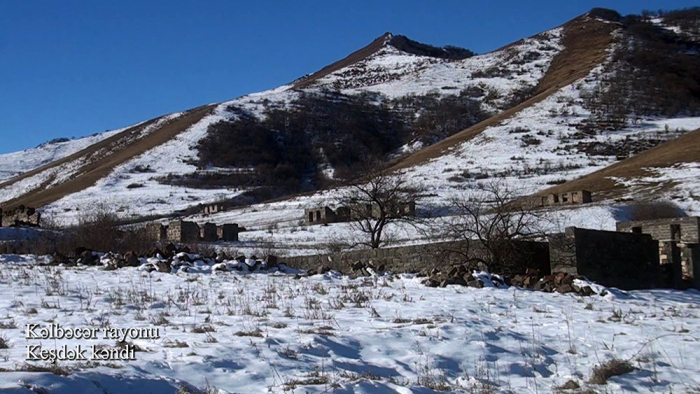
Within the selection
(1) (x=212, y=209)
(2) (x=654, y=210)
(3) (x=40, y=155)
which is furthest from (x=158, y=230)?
(3) (x=40, y=155)

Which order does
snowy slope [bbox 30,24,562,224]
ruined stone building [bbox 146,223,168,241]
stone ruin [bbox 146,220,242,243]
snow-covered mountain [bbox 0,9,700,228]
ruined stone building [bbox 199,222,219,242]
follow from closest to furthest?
ruined stone building [bbox 146,223,168,241], stone ruin [bbox 146,220,242,243], ruined stone building [bbox 199,222,219,242], snowy slope [bbox 30,24,562,224], snow-covered mountain [bbox 0,9,700,228]

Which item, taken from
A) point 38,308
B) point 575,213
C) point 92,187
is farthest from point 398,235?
point 92,187

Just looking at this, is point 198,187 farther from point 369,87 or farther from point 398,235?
point 369,87

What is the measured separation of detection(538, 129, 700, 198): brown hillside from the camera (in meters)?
52.0

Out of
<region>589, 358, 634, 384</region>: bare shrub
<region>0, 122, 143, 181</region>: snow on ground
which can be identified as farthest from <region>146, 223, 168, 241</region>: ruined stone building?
<region>0, 122, 143, 181</region>: snow on ground

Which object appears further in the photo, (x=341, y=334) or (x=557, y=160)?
(x=557, y=160)

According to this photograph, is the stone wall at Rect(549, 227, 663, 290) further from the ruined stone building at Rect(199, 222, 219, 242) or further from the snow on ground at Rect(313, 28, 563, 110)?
the snow on ground at Rect(313, 28, 563, 110)

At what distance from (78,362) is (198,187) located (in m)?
73.8

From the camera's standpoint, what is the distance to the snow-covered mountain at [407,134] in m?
71.5

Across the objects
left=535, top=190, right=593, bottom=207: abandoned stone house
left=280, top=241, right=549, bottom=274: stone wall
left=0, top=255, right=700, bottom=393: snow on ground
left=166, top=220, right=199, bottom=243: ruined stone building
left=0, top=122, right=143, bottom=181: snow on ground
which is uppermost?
left=0, top=122, right=143, bottom=181: snow on ground

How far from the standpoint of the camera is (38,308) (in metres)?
9.77

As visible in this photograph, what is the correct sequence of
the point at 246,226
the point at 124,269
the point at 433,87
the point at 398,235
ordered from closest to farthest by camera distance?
1. the point at 124,269
2. the point at 398,235
3. the point at 246,226
4. the point at 433,87

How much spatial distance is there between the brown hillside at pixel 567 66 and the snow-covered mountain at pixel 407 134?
436mm

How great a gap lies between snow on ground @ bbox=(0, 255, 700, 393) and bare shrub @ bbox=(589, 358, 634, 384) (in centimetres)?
9
